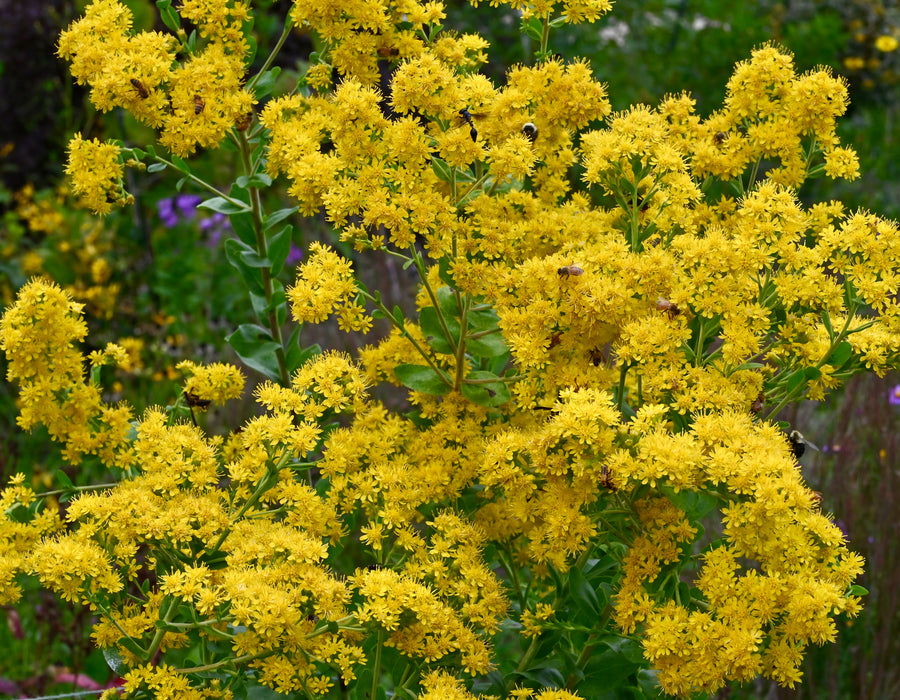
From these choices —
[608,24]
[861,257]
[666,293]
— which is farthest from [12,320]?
[608,24]

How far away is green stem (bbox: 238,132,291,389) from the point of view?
264 cm

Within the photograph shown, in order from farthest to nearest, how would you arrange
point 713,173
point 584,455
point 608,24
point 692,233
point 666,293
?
point 608,24, point 713,173, point 692,233, point 666,293, point 584,455

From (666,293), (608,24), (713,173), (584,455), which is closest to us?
(584,455)

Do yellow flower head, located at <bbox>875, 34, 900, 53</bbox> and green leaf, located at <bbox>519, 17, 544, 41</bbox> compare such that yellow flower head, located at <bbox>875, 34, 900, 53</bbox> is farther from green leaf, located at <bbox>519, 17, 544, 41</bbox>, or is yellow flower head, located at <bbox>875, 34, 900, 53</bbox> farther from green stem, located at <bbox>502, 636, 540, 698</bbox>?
green stem, located at <bbox>502, 636, 540, 698</bbox>

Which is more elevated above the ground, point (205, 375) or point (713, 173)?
point (713, 173)

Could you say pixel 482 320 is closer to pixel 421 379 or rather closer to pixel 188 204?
pixel 421 379

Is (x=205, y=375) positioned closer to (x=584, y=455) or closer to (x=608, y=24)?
(x=584, y=455)

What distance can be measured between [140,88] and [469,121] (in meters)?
0.77

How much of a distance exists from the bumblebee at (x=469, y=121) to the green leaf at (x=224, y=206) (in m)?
0.66

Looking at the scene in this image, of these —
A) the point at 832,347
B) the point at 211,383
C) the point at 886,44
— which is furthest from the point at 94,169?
the point at 886,44

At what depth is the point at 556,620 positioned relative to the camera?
7.26 feet

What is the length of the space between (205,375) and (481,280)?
0.77 meters

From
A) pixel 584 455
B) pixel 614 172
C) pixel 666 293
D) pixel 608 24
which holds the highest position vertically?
pixel 614 172

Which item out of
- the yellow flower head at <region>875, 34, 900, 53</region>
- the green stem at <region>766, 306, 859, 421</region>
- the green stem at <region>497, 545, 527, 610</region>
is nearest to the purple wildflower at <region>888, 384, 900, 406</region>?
the green stem at <region>766, 306, 859, 421</region>
